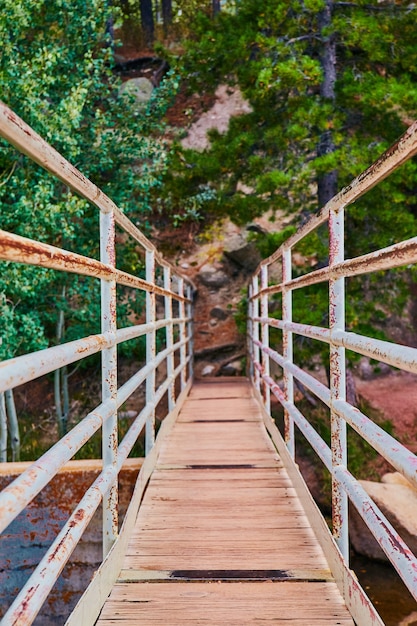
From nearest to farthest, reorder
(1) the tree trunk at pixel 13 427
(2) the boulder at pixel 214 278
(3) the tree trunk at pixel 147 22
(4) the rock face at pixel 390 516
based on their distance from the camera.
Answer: (4) the rock face at pixel 390 516 → (1) the tree trunk at pixel 13 427 → (2) the boulder at pixel 214 278 → (3) the tree trunk at pixel 147 22

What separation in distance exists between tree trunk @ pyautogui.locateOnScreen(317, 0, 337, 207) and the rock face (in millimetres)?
3365

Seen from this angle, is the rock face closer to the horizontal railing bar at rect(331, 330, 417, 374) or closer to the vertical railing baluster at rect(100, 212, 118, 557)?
the vertical railing baluster at rect(100, 212, 118, 557)

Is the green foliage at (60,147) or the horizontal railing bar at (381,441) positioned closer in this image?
the horizontal railing bar at (381,441)

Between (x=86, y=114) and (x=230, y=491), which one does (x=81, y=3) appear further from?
(x=230, y=491)

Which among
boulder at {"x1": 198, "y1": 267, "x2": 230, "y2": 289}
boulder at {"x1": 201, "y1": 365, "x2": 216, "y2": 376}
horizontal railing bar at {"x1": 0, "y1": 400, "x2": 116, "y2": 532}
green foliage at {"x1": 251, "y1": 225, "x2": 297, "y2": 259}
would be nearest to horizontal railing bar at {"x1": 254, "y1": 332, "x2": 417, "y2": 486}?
horizontal railing bar at {"x1": 0, "y1": 400, "x2": 116, "y2": 532}

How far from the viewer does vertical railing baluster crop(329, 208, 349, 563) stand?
2125 mm

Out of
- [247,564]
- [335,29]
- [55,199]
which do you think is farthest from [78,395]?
[247,564]

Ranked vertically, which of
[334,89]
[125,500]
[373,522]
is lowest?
[125,500]

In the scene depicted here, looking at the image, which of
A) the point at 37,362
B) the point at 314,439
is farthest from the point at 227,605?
the point at 37,362

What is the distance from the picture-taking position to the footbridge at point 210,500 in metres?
1.35

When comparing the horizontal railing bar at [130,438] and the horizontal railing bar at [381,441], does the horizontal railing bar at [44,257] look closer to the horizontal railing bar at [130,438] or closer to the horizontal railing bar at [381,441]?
the horizontal railing bar at [130,438]

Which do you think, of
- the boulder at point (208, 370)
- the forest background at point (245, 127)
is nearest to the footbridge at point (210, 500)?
the forest background at point (245, 127)

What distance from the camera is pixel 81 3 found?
737 cm

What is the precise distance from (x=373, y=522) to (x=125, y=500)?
9.13 feet
